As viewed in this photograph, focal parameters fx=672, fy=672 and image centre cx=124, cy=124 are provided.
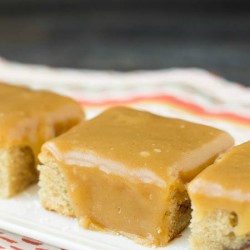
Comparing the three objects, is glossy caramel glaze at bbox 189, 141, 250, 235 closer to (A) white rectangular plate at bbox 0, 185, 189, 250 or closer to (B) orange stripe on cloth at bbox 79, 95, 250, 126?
(A) white rectangular plate at bbox 0, 185, 189, 250

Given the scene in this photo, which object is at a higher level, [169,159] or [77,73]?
[169,159]

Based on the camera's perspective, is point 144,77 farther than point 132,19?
No

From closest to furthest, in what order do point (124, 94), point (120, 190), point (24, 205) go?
point (120, 190) → point (24, 205) → point (124, 94)

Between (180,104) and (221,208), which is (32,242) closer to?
(221,208)

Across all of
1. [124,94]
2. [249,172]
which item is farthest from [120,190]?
[124,94]

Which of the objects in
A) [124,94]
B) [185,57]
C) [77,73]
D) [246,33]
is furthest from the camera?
[246,33]

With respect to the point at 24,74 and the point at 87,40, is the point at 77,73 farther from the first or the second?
the point at 87,40

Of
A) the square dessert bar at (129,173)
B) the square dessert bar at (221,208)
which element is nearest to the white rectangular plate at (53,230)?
the square dessert bar at (129,173)

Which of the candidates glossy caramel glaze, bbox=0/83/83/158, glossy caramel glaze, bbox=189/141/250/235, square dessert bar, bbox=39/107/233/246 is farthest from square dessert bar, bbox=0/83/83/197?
glossy caramel glaze, bbox=189/141/250/235
